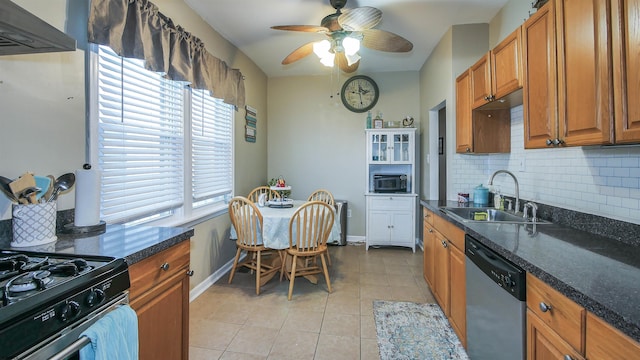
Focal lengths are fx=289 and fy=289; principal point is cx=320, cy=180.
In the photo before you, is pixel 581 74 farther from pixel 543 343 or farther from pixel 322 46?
pixel 322 46

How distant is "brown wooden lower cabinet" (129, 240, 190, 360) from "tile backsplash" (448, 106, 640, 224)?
225 centimetres

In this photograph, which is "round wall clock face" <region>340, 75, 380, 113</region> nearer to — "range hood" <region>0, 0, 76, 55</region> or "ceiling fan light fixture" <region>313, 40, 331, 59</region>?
"ceiling fan light fixture" <region>313, 40, 331, 59</region>

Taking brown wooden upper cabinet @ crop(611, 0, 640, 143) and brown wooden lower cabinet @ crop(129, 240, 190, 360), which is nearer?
brown wooden upper cabinet @ crop(611, 0, 640, 143)

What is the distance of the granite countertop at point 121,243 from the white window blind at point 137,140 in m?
0.48

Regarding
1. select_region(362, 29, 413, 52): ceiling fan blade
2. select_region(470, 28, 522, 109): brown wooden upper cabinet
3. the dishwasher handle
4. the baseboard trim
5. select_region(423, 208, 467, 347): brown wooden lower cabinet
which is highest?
select_region(362, 29, 413, 52): ceiling fan blade

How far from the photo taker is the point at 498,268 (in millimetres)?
1310

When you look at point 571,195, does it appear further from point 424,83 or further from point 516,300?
point 424,83

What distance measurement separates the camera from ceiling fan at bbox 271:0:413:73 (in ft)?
7.16

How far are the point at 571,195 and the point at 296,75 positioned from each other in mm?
3871

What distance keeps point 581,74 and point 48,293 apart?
6.99 ft

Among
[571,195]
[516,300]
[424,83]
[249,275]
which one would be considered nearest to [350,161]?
[424,83]

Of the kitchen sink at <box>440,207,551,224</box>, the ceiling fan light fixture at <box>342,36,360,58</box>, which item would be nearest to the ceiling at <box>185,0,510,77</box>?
the ceiling fan light fixture at <box>342,36,360,58</box>

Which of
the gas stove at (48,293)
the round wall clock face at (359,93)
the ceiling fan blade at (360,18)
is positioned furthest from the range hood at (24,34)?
the round wall clock face at (359,93)

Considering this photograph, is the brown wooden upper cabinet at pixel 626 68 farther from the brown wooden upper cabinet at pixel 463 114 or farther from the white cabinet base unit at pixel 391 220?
the white cabinet base unit at pixel 391 220
